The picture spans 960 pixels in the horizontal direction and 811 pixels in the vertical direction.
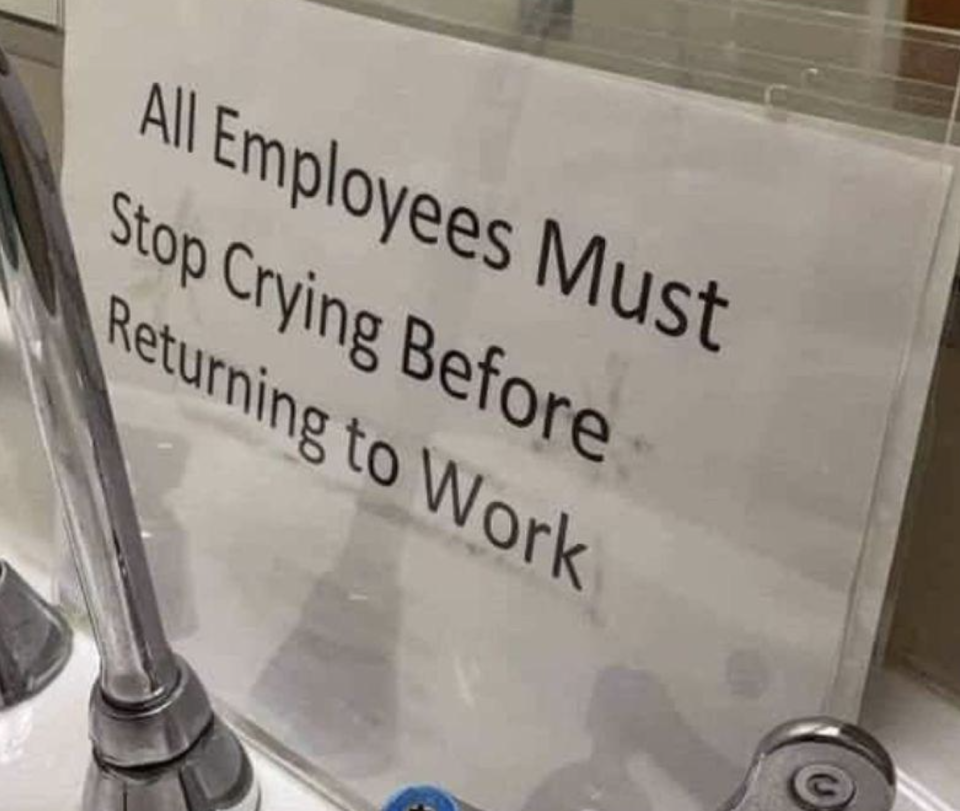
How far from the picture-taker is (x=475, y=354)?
1.48 ft

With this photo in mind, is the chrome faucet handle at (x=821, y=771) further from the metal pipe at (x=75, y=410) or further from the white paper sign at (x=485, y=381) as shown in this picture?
the metal pipe at (x=75, y=410)

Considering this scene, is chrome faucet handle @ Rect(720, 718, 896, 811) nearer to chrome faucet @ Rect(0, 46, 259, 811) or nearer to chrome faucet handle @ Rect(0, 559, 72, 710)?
chrome faucet @ Rect(0, 46, 259, 811)

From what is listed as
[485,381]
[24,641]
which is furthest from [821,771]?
[24,641]

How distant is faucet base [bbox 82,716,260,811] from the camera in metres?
0.49

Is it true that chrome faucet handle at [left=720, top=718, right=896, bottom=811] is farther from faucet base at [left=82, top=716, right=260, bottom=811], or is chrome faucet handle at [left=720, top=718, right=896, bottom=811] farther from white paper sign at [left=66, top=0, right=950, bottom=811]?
faucet base at [left=82, top=716, right=260, bottom=811]

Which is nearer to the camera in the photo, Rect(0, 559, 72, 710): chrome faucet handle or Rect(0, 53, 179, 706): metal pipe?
Rect(0, 53, 179, 706): metal pipe

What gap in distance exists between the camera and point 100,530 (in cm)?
45

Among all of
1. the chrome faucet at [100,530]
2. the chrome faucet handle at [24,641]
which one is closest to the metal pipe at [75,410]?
the chrome faucet at [100,530]

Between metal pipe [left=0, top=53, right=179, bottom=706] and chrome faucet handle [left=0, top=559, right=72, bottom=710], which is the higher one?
metal pipe [left=0, top=53, right=179, bottom=706]

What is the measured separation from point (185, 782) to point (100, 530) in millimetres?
91

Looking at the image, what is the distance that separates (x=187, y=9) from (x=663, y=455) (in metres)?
0.21

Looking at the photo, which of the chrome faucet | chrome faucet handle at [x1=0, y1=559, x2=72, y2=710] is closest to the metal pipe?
the chrome faucet

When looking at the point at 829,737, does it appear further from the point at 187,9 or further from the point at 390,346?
the point at 187,9

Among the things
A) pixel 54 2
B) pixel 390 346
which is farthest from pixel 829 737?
pixel 54 2
